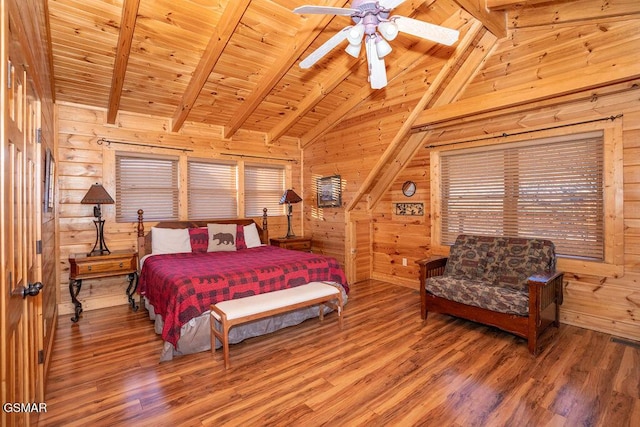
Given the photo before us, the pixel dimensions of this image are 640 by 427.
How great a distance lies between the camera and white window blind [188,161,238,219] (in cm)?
486

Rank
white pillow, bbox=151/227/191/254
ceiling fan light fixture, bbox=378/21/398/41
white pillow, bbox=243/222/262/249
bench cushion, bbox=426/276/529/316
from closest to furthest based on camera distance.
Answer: ceiling fan light fixture, bbox=378/21/398/41 < bench cushion, bbox=426/276/529/316 < white pillow, bbox=151/227/191/254 < white pillow, bbox=243/222/262/249

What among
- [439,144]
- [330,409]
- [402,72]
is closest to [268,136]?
[402,72]

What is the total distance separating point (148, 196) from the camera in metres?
4.46

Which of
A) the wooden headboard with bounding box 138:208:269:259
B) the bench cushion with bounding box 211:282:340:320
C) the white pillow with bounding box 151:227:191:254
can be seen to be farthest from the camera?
the wooden headboard with bounding box 138:208:269:259

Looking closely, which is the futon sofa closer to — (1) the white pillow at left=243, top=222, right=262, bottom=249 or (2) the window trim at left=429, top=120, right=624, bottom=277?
(2) the window trim at left=429, top=120, right=624, bottom=277

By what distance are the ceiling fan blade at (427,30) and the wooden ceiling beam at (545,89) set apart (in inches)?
53.4

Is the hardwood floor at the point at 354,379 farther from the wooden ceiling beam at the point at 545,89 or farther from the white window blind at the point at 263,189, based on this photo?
the white window blind at the point at 263,189

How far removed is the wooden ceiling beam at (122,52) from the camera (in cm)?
245

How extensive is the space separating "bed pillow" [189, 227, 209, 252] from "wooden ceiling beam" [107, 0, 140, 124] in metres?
1.76

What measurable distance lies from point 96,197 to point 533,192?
502 centimetres

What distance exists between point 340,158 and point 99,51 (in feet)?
10.8

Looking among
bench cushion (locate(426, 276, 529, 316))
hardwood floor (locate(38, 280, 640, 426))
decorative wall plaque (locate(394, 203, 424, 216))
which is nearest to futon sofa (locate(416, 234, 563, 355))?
bench cushion (locate(426, 276, 529, 316))

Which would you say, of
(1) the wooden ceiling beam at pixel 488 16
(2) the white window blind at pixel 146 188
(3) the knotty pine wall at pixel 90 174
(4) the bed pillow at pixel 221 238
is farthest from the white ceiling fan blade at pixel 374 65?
(2) the white window blind at pixel 146 188

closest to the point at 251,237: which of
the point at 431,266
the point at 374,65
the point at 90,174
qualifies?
the point at 90,174
